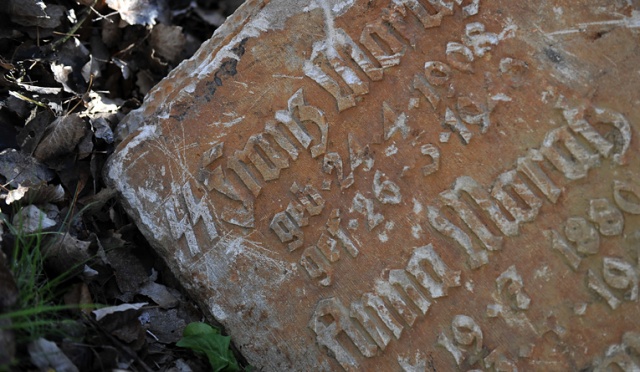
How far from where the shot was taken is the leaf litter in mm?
1831

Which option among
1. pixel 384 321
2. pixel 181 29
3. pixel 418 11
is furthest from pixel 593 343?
pixel 181 29

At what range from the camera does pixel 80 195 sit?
232cm

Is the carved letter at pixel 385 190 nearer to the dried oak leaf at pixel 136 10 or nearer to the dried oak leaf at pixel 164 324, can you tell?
the dried oak leaf at pixel 164 324

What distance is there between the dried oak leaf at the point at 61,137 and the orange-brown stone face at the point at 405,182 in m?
0.17

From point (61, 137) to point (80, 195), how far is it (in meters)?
0.19

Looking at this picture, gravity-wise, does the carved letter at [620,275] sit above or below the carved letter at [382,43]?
below

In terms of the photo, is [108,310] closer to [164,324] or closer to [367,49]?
[164,324]

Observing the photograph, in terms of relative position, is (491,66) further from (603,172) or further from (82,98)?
(82,98)

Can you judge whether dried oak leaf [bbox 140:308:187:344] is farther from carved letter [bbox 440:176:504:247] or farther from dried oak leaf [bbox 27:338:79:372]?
carved letter [bbox 440:176:504:247]

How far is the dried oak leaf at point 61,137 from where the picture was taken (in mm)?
2303

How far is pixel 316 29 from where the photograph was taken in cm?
209

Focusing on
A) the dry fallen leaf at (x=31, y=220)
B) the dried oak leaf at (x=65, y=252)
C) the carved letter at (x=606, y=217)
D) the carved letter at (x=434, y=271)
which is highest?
the dry fallen leaf at (x=31, y=220)

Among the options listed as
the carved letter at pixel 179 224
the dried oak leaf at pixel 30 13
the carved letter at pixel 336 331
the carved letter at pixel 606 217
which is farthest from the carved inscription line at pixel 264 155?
the dried oak leaf at pixel 30 13

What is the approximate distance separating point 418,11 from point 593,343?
3.12ft
